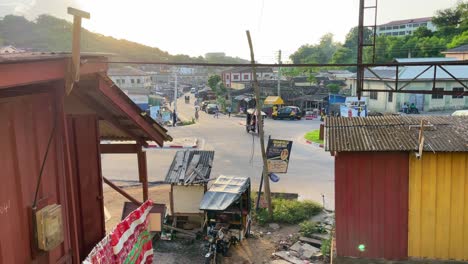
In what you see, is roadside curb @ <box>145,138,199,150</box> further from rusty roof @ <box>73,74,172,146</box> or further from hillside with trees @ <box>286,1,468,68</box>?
hillside with trees @ <box>286,1,468,68</box>

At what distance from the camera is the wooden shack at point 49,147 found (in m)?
3.71

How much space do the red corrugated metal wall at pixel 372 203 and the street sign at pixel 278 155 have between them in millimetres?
4781

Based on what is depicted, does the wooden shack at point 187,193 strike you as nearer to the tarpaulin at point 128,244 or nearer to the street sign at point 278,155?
the street sign at point 278,155

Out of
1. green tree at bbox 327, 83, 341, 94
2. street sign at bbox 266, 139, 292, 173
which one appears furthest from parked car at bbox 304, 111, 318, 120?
street sign at bbox 266, 139, 292, 173

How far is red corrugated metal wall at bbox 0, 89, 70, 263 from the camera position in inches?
148

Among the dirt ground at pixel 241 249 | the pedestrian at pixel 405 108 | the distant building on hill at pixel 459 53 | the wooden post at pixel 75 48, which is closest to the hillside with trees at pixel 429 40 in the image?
the distant building on hill at pixel 459 53

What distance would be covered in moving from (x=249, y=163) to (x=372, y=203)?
540 inches

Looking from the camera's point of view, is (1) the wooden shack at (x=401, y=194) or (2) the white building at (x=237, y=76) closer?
(1) the wooden shack at (x=401, y=194)

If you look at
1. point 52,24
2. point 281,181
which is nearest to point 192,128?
point 281,181

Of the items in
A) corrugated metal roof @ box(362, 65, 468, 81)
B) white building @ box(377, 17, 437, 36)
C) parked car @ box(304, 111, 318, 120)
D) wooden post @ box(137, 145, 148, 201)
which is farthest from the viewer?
white building @ box(377, 17, 437, 36)

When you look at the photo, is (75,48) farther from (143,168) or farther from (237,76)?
(237,76)

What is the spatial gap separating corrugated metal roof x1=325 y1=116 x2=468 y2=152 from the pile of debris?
3.43 metres

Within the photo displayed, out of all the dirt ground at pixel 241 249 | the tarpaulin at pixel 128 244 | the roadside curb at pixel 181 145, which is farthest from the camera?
the roadside curb at pixel 181 145

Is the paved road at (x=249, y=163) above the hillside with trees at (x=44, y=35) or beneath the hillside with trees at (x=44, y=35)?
beneath
